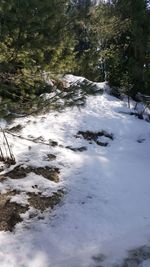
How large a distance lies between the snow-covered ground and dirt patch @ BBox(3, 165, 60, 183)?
5.5 inches

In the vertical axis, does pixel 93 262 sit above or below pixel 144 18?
below

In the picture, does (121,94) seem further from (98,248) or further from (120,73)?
(98,248)

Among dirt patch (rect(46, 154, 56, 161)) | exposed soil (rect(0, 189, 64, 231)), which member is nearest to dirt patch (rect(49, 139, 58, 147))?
dirt patch (rect(46, 154, 56, 161))

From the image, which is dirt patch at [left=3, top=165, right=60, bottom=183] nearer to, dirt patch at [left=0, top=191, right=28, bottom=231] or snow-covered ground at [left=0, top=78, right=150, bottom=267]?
snow-covered ground at [left=0, top=78, right=150, bottom=267]

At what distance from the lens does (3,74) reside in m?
6.74

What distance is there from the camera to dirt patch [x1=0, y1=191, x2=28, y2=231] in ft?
20.7

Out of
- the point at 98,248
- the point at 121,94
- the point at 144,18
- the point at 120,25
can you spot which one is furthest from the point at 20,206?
the point at 120,25

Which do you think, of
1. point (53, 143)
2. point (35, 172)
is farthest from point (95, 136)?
point (35, 172)

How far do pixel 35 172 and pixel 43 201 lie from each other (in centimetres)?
97

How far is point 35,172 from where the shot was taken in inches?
311

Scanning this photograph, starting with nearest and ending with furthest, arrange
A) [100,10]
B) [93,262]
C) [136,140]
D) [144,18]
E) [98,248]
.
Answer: [93,262] < [98,248] < [136,140] < [144,18] < [100,10]

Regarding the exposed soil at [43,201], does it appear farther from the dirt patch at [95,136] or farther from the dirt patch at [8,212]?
the dirt patch at [95,136]

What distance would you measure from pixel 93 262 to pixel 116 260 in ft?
1.00

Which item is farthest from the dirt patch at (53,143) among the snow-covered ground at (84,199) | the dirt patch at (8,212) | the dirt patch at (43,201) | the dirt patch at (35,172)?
the dirt patch at (8,212)
